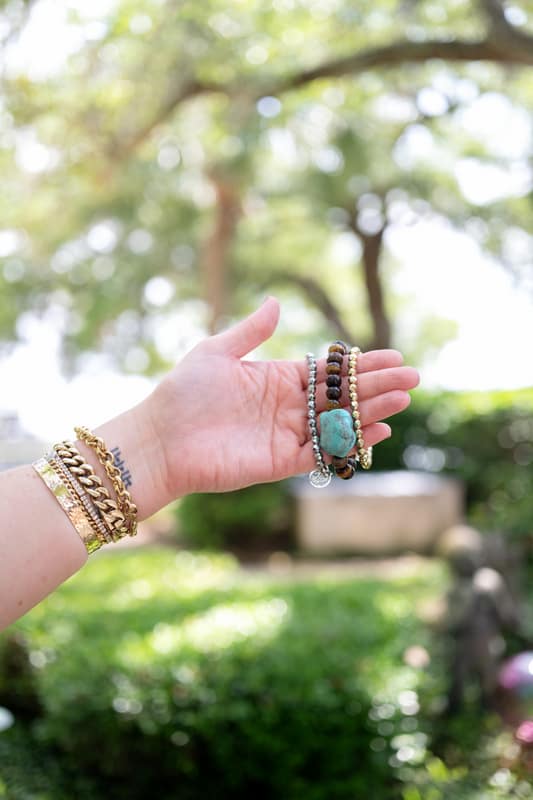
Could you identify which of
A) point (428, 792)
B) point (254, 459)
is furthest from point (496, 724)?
point (254, 459)

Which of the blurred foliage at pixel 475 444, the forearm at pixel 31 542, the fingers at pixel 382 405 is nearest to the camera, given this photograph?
the forearm at pixel 31 542

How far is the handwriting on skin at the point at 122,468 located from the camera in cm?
161

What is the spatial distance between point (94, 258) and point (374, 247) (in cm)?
591

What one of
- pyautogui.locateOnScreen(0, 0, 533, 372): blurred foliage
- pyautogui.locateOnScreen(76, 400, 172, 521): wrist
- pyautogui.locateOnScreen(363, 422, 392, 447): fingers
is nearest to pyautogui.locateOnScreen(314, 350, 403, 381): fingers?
pyautogui.locateOnScreen(363, 422, 392, 447): fingers

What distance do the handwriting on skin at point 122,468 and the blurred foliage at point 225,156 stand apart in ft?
13.3

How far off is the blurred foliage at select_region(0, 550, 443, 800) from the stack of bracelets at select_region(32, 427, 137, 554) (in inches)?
71.3

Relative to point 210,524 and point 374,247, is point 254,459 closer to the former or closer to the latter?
point 210,524

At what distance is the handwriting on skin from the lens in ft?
5.27

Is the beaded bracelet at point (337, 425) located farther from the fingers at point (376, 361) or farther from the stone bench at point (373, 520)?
the stone bench at point (373, 520)

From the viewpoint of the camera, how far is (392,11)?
→ 6.14m

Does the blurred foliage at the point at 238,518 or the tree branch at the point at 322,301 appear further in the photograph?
the tree branch at the point at 322,301

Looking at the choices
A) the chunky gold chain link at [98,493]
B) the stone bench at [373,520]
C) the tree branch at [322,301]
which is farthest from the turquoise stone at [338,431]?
the tree branch at [322,301]

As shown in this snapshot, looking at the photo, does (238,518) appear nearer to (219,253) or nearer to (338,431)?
(219,253)

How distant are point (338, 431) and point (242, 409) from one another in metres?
0.23
